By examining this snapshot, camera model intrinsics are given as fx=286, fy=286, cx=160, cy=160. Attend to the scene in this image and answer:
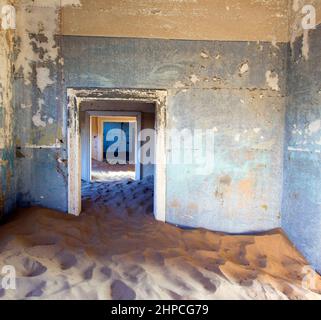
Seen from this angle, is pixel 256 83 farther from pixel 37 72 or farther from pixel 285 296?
pixel 37 72

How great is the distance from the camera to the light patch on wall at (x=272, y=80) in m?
3.36

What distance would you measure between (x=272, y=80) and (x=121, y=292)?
2.80m

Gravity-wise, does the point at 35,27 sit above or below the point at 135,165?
above

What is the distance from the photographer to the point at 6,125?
306 cm

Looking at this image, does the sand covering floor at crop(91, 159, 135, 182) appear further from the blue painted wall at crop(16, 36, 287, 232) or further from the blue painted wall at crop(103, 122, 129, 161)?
the blue painted wall at crop(103, 122, 129, 161)

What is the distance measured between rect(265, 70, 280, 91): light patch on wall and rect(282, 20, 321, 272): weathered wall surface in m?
0.14

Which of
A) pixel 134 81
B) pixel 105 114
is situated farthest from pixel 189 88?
pixel 105 114

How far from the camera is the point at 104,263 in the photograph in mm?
2430

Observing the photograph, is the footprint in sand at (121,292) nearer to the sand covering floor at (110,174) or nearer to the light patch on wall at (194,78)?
the light patch on wall at (194,78)

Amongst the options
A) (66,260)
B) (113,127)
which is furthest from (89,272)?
(113,127)

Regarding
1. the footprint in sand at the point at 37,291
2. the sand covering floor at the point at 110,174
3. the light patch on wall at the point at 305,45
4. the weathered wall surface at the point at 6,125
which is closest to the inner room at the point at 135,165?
the sand covering floor at the point at 110,174

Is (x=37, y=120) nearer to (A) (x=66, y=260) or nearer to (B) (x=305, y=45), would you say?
(A) (x=66, y=260)

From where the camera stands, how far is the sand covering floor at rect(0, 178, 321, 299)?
206cm

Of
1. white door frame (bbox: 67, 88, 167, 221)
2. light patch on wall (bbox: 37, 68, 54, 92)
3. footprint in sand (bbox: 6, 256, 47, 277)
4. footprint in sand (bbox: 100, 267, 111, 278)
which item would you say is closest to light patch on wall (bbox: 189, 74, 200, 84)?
white door frame (bbox: 67, 88, 167, 221)
